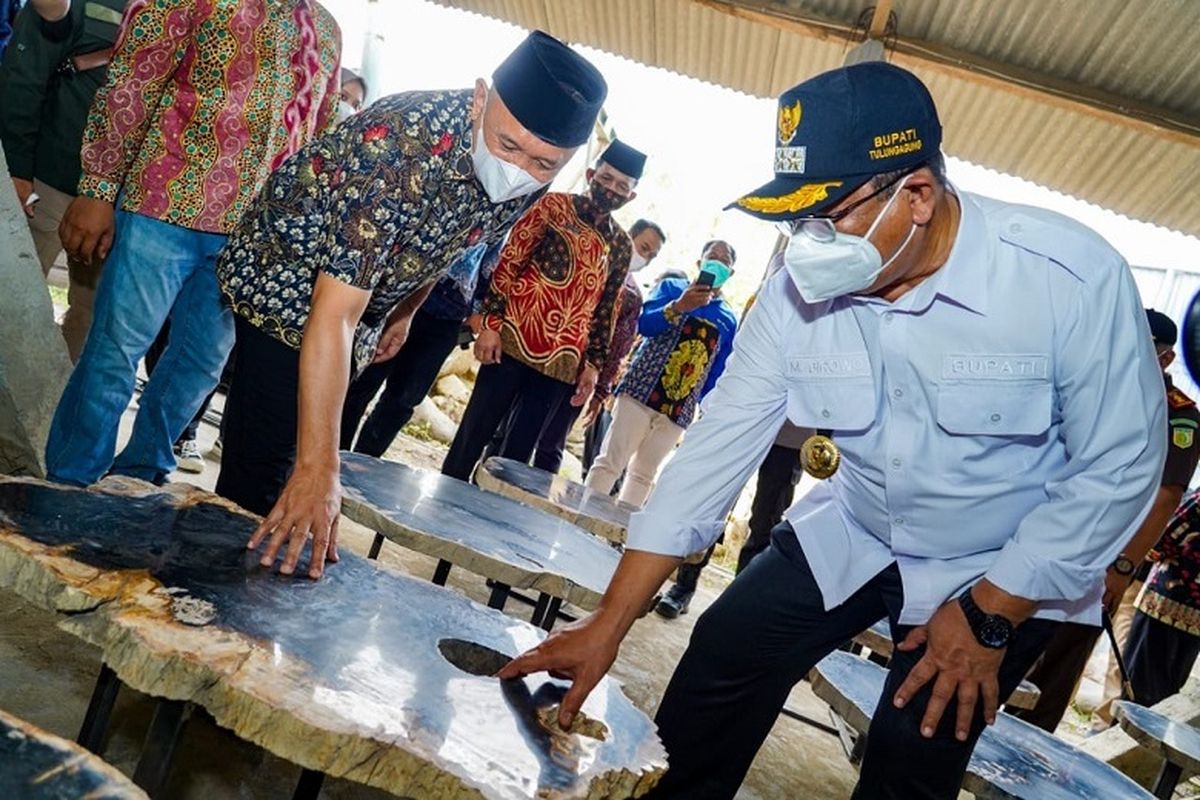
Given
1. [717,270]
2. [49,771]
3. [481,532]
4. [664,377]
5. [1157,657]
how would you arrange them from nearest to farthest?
1. [49,771]
2. [481,532]
3. [1157,657]
4. [717,270]
5. [664,377]

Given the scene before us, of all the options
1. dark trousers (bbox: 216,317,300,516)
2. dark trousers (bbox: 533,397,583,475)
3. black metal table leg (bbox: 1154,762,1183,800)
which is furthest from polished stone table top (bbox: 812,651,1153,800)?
dark trousers (bbox: 533,397,583,475)

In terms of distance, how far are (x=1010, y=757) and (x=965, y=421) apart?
1.39 metres

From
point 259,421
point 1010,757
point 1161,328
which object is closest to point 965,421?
point 1010,757

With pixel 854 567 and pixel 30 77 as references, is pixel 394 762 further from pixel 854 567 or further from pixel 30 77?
pixel 30 77

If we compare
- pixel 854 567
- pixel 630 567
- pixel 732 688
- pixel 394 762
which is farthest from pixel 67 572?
pixel 854 567

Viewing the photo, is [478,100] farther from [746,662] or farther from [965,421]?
[746,662]

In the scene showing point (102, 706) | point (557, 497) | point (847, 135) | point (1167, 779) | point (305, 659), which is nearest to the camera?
point (305, 659)

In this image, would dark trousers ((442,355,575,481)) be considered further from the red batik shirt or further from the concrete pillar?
the concrete pillar

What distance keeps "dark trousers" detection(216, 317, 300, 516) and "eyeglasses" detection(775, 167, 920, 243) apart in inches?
49.7

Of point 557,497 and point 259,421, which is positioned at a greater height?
point 259,421

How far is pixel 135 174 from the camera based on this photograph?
2.47 metres

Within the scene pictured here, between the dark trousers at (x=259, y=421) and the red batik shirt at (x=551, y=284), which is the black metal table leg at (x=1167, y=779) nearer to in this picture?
the red batik shirt at (x=551, y=284)

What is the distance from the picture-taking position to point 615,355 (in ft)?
17.2

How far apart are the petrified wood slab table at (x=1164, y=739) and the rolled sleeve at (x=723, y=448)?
8.36 ft
